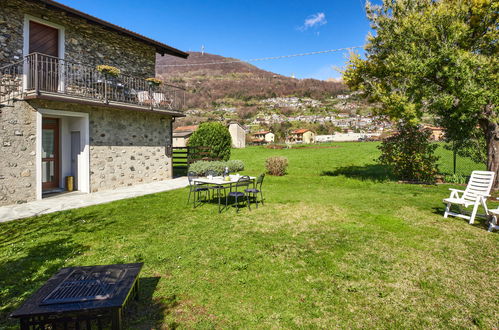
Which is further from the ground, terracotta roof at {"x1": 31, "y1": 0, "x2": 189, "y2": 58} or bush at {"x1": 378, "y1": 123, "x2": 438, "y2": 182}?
terracotta roof at {"x1": 31, "y1": 0, "x2": 189, "y2": 58}

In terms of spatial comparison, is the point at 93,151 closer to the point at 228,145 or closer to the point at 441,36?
the point at 228,145

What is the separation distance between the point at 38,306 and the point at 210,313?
146 centimetres

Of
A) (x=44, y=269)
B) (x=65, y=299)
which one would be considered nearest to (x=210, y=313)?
(x=65, y=299)

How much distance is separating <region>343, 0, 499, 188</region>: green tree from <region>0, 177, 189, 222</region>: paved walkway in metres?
9.11

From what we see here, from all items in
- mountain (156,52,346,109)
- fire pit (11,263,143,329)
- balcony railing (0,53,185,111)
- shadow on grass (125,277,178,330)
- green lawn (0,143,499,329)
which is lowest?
shadow on grass (125,277,178,330)

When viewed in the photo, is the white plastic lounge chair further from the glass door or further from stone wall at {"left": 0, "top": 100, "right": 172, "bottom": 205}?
the glass door

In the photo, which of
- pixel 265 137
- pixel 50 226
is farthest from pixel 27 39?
pixel 265 137

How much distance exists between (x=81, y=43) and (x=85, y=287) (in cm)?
1037

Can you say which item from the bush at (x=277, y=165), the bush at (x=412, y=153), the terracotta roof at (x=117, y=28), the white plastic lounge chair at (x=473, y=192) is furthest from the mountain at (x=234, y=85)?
the white plastic lounge chair at (x=473, y=192)

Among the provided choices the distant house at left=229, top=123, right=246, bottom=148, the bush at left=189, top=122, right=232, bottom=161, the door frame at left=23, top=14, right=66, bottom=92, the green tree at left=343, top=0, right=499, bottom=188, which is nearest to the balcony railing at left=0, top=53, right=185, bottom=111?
the door frame at left=23, top=14, right=66, bottom=92

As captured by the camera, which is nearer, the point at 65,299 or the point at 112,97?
the point at 65,299

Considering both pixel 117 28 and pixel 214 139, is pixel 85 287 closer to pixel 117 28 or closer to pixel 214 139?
pixel 117 28

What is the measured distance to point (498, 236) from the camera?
508 cm

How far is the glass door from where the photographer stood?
9523 millimetres
